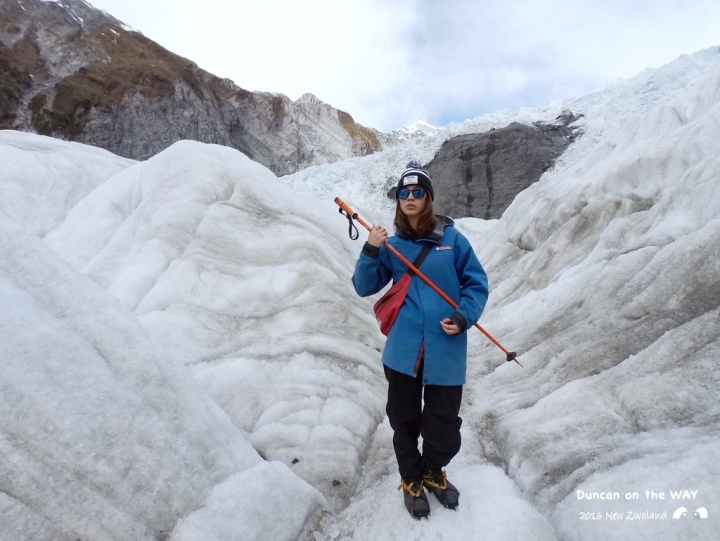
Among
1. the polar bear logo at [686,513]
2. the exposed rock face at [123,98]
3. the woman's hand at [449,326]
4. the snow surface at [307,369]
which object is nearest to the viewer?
the polar bear logo at [686,513]

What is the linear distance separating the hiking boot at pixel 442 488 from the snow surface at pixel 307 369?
0.31 ft

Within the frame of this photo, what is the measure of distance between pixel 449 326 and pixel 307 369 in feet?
8.05

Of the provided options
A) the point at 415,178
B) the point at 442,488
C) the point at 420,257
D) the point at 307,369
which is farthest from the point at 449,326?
the point at 307,369

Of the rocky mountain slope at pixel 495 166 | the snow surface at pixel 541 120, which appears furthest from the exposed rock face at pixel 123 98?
the rocky mountain slope at pixel 495 166

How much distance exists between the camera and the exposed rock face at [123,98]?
153 feet

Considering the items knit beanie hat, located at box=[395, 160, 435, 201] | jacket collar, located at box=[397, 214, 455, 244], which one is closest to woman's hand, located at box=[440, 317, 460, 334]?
jacket collar, located at box=[397, 214, 455, 244]

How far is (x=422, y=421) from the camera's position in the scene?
9.28ft

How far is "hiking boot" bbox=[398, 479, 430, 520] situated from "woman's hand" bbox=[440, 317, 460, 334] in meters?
1.13

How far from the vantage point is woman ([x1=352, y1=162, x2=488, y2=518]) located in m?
2.68

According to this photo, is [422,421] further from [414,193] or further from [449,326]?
[414,193]

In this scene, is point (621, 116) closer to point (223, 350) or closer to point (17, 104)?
point (223, 350)

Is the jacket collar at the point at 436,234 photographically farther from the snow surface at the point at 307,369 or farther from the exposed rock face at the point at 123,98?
the exposed rock face at the point at 123,98

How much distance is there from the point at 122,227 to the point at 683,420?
25.3 feet

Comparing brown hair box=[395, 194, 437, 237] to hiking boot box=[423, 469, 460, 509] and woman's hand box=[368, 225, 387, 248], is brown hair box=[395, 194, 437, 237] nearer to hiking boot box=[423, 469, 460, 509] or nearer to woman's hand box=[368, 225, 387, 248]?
woman's hand box=[368, 225, 387, 248]
